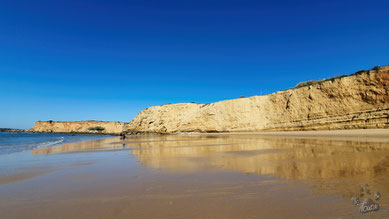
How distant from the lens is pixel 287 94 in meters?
34.4

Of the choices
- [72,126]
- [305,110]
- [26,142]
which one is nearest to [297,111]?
[305,110]

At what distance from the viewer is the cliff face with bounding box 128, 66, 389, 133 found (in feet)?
71.8

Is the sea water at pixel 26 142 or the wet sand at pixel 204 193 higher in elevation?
the sea water at pixel 26 142

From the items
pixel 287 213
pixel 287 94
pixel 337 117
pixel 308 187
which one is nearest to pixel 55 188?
pixel 287 213

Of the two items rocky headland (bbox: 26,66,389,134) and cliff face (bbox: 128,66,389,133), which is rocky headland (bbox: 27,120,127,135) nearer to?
rocky headland (bbox: 26,66,389,134)

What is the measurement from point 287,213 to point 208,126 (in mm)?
42831

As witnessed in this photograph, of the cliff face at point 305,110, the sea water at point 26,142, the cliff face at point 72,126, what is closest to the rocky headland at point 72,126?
the cliff face at point 72,126

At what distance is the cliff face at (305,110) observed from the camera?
71.8ft

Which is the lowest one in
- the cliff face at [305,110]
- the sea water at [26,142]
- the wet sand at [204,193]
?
the wet sand at [204,193]

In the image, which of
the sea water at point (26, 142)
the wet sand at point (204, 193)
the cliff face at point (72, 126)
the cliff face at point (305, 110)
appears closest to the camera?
the wet sand at point (204, 193)

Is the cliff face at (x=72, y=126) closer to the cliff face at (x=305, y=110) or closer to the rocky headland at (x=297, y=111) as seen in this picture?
the rocky headland at (x=297, y=111)

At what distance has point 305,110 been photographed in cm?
2928

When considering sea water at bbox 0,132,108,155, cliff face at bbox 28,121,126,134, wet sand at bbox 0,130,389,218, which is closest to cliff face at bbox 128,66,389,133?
wet sand at bbox 0,130,389,218

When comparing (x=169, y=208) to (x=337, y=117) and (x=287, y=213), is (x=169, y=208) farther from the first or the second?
(x=337, y=117)
